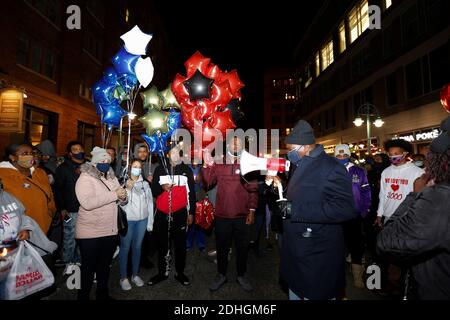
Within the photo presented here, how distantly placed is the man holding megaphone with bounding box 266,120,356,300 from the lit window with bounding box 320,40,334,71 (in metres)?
27.6

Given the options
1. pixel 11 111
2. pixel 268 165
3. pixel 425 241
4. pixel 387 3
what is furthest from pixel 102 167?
pixel 387 3

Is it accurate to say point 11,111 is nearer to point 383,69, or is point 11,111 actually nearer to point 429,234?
point 429,234

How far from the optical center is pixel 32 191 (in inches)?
146

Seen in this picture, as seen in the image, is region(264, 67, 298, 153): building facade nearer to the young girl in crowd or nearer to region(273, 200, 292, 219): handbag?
the young girl in crowd

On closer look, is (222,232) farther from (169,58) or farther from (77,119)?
(169,58)

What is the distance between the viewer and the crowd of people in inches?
63.6

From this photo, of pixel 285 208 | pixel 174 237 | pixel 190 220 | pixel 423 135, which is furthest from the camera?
pixel 423 135

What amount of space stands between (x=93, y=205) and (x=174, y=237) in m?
1.56

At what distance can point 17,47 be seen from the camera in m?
10.0

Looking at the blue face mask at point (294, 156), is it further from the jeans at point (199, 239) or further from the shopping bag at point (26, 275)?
the jeans at point (199, 239)

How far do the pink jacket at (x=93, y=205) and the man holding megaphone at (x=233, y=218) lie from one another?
1.65 meters

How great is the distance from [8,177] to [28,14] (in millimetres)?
→ 10765

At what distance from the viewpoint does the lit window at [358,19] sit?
62.0 ft

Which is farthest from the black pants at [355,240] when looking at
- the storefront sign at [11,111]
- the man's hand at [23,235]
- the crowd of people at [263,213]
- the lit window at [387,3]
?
the lit window at [387,3]
